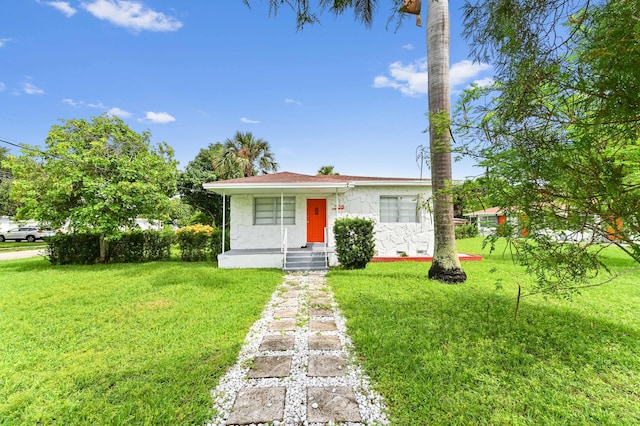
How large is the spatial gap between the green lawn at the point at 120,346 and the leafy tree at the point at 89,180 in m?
3.32

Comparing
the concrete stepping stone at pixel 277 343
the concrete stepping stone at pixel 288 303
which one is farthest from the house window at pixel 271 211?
the concrete stepping stone at pixel 277 343

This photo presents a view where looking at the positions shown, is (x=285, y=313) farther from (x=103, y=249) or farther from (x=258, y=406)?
(x=103, y=249)

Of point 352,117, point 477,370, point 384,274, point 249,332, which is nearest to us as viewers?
point 477,370

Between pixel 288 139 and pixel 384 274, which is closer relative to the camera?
pixel 384 274

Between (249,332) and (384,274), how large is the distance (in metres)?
4.92

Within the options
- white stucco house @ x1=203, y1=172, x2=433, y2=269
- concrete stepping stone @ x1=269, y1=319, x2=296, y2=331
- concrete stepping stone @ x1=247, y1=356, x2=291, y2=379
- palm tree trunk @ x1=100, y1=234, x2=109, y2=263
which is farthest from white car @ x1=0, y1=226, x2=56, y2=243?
concrete stepping stone @ x1=247, y1=356, x2=291, y2=379

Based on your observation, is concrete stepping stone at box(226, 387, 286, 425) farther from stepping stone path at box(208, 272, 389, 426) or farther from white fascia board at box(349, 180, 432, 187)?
white fascia board at box(349, 180, 432, 187)

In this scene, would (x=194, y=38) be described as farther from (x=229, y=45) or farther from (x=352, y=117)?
(x=352, y=117)

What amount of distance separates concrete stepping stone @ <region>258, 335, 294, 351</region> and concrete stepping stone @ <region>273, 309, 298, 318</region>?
87 centimetres

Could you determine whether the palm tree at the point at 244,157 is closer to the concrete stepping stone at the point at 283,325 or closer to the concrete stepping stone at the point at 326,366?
the concrete stepping stone at the point at 283,325

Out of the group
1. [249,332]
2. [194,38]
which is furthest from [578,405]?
[194,38]

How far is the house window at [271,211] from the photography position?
37.2 ft

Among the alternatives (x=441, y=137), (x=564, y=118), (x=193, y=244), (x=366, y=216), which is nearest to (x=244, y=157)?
(x=193, y=244)

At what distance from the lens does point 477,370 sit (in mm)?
2914
